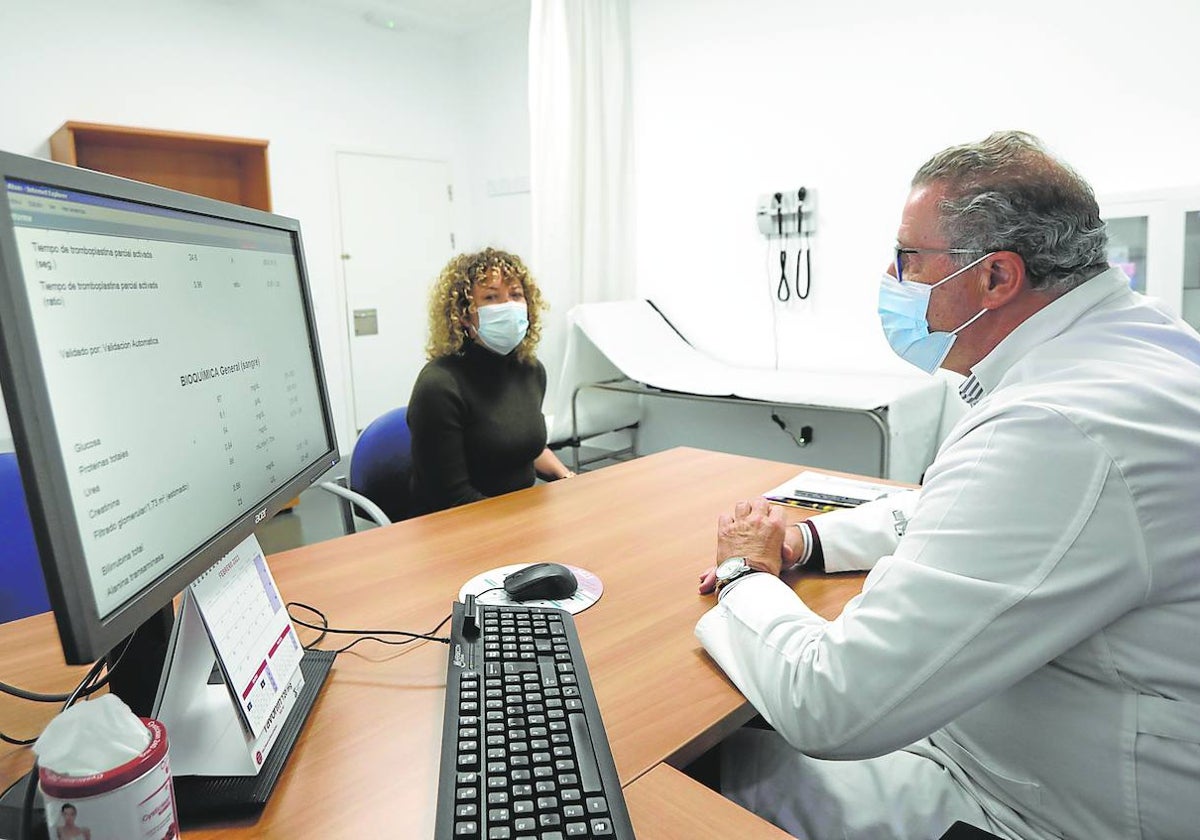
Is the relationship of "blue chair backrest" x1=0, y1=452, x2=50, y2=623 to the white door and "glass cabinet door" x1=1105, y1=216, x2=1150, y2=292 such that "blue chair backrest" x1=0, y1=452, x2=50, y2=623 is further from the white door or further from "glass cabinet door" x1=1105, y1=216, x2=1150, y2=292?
the white door

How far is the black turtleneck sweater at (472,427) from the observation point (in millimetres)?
1906

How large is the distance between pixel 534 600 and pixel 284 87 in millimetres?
4268

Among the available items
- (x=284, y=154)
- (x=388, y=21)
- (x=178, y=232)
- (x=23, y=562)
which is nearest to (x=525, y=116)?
(x=388, y=21)

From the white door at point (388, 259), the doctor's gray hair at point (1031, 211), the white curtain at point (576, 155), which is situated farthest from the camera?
the white door at point (388, 259)

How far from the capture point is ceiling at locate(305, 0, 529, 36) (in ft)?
14.9

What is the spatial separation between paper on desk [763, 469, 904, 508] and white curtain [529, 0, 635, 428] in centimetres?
218

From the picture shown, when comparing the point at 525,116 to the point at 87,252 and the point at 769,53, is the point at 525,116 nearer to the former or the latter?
the point at 769,53

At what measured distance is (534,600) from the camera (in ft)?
3.66

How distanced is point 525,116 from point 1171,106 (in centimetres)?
341

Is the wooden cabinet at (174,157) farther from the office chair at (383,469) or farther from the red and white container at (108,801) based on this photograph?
the red and white container at (108,801)

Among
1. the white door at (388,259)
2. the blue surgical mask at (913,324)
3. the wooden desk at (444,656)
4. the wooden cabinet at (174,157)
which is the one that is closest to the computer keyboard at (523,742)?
the wooden desk at (444,656)

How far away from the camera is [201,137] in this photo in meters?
3.66

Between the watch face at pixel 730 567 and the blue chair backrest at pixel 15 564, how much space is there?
46.0 inches

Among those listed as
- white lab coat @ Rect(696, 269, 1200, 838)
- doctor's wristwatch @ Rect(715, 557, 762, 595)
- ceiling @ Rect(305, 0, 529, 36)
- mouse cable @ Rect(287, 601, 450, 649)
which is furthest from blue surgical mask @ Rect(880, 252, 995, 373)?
ceiling @ Rect(305, 0, 529, 36)
